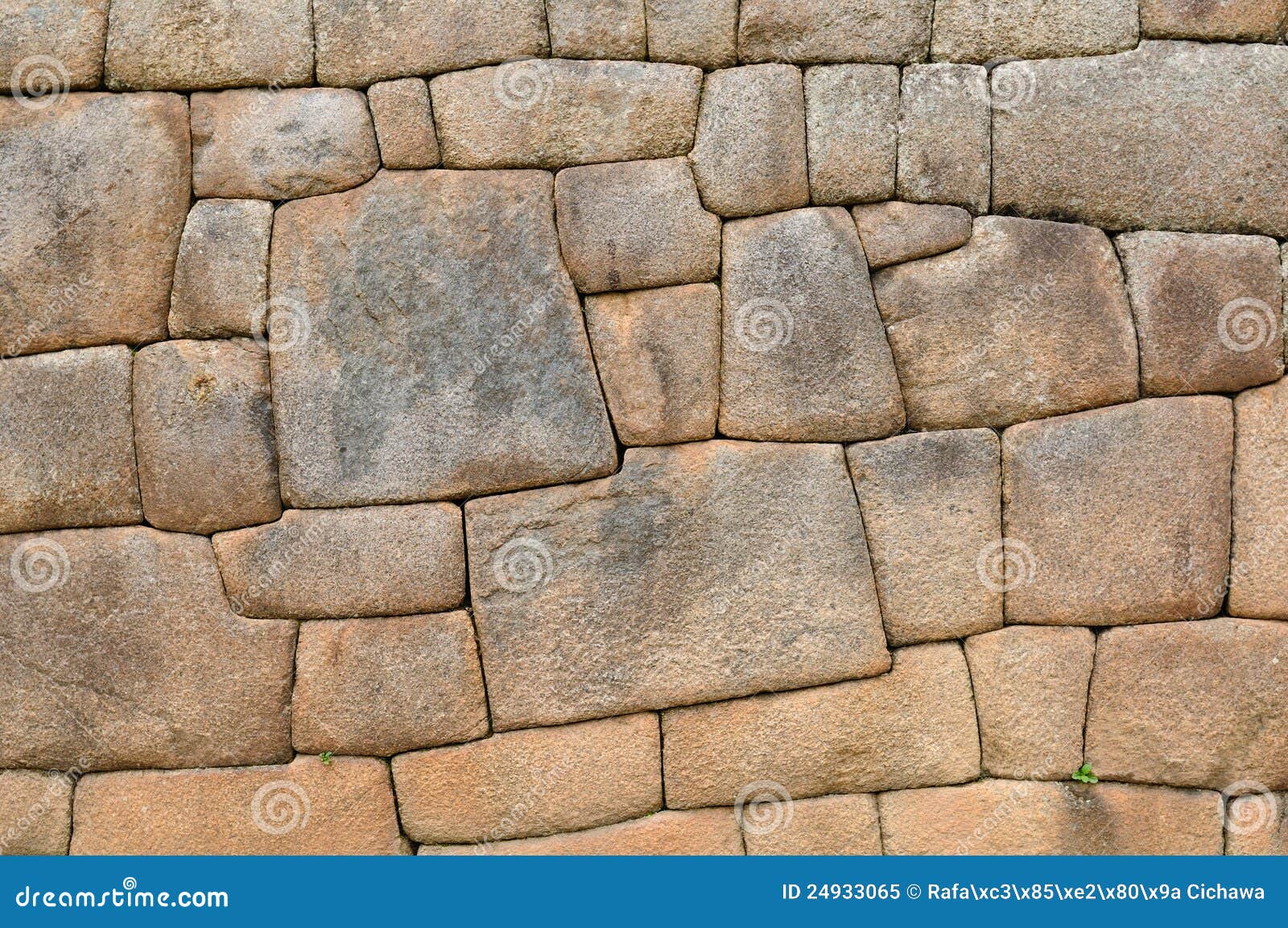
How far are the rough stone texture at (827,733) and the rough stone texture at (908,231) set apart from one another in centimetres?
144

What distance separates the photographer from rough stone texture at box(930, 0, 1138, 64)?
3373 millimetres

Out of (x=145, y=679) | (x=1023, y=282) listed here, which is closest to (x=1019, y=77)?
(x=1023, y=282)

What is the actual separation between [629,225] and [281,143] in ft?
4.24

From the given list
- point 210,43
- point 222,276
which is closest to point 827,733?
point 222,276

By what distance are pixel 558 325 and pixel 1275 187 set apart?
261 centimetres

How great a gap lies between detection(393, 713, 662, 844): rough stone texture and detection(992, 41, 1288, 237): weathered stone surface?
2.47 meters

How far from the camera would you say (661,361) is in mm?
3373

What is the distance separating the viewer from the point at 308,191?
3420 mm

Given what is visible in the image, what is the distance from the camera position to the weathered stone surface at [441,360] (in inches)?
133

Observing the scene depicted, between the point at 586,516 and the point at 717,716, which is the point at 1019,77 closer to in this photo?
the point at 586,516

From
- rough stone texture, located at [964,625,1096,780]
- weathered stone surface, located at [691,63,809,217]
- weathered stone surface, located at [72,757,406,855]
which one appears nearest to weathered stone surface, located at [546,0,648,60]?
weathered stone surface, located at [691,63,809,217]

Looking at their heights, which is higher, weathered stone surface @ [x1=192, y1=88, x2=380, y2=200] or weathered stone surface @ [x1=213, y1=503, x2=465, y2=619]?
weathered stone surface @ [x1=192, y1=88, x2=380, y2=200]

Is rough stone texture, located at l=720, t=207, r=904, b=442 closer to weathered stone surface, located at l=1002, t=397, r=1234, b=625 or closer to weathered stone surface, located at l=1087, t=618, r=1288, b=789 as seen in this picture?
weathered stone surface, located at l=1002, t=397, r=1234, b=625

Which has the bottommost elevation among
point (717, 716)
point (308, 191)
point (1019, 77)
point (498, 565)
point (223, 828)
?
point (223, 828)
